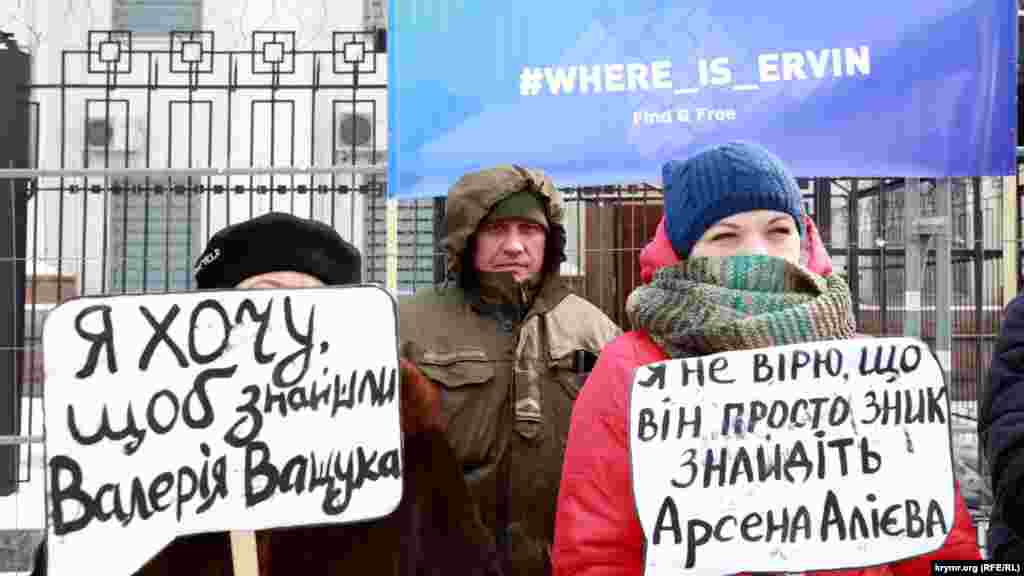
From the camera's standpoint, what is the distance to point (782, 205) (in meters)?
2.20

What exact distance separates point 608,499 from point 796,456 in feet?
1.15

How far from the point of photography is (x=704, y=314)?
208 cm

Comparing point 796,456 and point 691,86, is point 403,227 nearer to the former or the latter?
point 691,86

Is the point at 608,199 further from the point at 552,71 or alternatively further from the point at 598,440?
the point at 598,440

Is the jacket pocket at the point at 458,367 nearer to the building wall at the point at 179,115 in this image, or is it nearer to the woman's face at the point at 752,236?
the woman's face at the point at 752,236

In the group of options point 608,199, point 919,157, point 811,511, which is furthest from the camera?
point 608,199

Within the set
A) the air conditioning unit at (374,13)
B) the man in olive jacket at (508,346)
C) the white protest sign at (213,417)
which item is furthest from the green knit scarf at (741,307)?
the air conditioning unit at (374,13)

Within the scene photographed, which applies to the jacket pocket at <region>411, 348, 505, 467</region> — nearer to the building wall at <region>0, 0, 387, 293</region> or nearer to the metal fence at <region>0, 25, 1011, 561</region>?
the metal fence at <region>0, 25, 1011, 561</region>


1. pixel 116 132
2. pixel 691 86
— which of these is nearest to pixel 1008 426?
pixel 691 86

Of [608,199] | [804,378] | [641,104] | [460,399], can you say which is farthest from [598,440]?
[608,199]

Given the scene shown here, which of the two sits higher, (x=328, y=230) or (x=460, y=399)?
(x=328, y=230)

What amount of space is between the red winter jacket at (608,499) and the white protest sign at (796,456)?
6 centimetres

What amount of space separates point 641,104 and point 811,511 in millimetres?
2562

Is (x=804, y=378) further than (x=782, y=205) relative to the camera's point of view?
No
